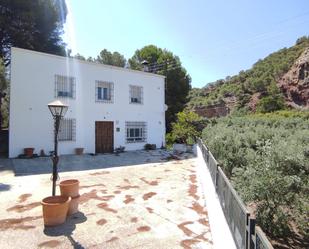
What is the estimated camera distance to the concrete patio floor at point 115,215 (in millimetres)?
5098

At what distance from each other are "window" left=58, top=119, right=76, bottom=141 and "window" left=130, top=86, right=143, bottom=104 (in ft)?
14.7

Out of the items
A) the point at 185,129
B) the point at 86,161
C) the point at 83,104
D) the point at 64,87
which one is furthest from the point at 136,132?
the point at 64,87

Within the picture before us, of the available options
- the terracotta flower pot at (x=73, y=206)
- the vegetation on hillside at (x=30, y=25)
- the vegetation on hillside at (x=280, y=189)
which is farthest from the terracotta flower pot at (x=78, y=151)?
the vegetation on hillside at (x=280, y=189)

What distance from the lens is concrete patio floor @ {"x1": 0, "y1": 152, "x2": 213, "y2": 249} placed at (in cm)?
510

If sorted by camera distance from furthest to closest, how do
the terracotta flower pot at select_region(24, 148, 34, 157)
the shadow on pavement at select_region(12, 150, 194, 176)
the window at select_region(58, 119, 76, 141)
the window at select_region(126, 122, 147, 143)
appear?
1. the window at select_region(126, 122, 147, 143)
2. the window at select_region(58, 119, 76, 141)
3. the terracotta flower pot at select_region(24, 148, 34, 157)
4. the shadow on pavement at select_region(12, 150, 194, 176)

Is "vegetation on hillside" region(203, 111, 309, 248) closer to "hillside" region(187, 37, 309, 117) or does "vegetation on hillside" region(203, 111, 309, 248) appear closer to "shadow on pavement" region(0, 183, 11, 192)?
"shadow on pavement" region(0, 183, 11, 192)

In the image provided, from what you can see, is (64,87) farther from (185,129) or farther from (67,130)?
(185,129)

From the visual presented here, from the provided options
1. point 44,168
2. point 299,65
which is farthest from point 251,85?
point 44,168

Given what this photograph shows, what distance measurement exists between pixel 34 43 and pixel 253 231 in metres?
22.9

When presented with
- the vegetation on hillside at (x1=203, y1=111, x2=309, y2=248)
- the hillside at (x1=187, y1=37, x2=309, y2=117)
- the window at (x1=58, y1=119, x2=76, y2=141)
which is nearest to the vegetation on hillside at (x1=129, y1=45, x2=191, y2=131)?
the window at (x1=58, y1=119, x2=76, y2=141)

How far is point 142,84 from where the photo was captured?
19156mm

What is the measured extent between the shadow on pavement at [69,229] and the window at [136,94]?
42.5 ft

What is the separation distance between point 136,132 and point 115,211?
1223 cm

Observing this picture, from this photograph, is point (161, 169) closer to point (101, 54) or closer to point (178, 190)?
point (178, 190)
